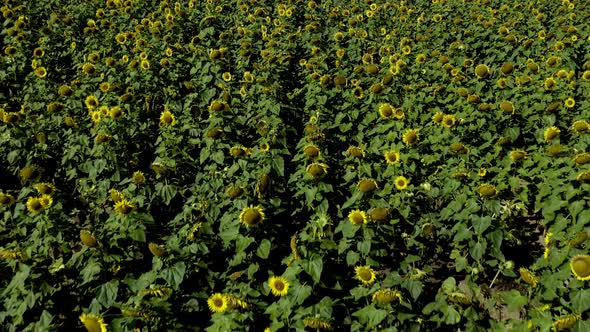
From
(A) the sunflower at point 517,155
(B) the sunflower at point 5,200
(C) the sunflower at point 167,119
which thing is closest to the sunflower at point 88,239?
(B) the sunflower at point 5,200

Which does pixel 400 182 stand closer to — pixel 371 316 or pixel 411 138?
pixel 411 138

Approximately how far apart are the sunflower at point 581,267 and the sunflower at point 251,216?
2730 millimetres

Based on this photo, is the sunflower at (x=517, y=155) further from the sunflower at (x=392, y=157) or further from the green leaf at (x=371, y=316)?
the green leaf at (x=371, y=316)

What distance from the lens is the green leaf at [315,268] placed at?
376 centimetres

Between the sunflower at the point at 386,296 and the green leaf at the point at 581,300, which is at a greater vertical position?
the sunflower at the point at 386,296

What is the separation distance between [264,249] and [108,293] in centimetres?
144

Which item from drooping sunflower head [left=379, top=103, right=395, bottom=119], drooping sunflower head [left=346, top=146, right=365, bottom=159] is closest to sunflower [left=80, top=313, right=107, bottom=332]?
drooping sunflower head [left=346, top=146, right=365, bottom=159]

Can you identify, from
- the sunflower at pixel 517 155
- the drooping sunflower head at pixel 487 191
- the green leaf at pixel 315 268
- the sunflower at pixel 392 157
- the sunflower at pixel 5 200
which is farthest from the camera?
the sunflower at pixel 517 155

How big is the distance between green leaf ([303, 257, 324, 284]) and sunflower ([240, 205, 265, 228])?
2.37ft

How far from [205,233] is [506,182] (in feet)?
12.3

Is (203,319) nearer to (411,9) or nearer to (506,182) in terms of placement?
(506,182)

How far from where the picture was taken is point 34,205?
14.5ft

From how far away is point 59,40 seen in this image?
9.43 m

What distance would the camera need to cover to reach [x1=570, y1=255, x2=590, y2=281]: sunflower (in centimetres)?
358
